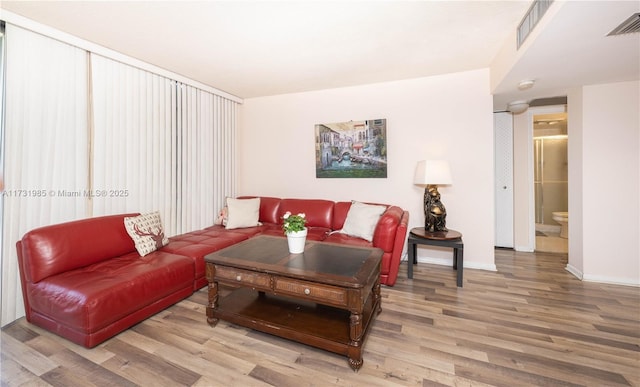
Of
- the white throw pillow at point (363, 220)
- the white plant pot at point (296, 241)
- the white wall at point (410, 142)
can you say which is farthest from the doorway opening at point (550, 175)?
the white plant pot at point (296, 241)

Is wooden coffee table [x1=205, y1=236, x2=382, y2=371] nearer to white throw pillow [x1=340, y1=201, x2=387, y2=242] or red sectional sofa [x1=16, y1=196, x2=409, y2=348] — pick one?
red sectional sofa [x1=16, y1=196, x2=409, y2=348]

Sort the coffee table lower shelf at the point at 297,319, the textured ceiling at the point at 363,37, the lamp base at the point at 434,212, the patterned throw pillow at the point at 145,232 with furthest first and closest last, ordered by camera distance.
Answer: the lamp base at the point at 434,212 → the patterned throw pillow at the point at 145,232 → the textured ceiling at the point at 363,37 → the coffee table lower shelf at the point at 297,319

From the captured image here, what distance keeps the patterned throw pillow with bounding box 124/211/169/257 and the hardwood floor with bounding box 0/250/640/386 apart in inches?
26.9

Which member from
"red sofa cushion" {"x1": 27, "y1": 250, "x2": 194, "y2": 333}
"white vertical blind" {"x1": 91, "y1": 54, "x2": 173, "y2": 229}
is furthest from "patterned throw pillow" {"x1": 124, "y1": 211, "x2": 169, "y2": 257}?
"white vertical blind" {"x1": 91, "y1": 54, "x2": 173, "y2": 229}

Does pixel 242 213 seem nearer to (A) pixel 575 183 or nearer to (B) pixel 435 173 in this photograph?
(B) pixel 435 173

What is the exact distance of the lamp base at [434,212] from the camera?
306cm

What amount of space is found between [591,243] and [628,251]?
0.30 metres

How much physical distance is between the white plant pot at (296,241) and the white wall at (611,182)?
311 cm

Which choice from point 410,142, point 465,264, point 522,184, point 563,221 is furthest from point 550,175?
point 410,142

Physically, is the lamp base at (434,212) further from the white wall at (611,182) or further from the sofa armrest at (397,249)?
the white wall at (611,182)

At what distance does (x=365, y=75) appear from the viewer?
10.9 feet

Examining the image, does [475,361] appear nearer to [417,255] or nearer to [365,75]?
[417,255]

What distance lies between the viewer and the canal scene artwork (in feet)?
11.7

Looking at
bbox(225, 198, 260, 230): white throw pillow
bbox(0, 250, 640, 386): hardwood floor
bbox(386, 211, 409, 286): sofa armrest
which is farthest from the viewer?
bbox(225, 198, 260, 230): white throw pillow
